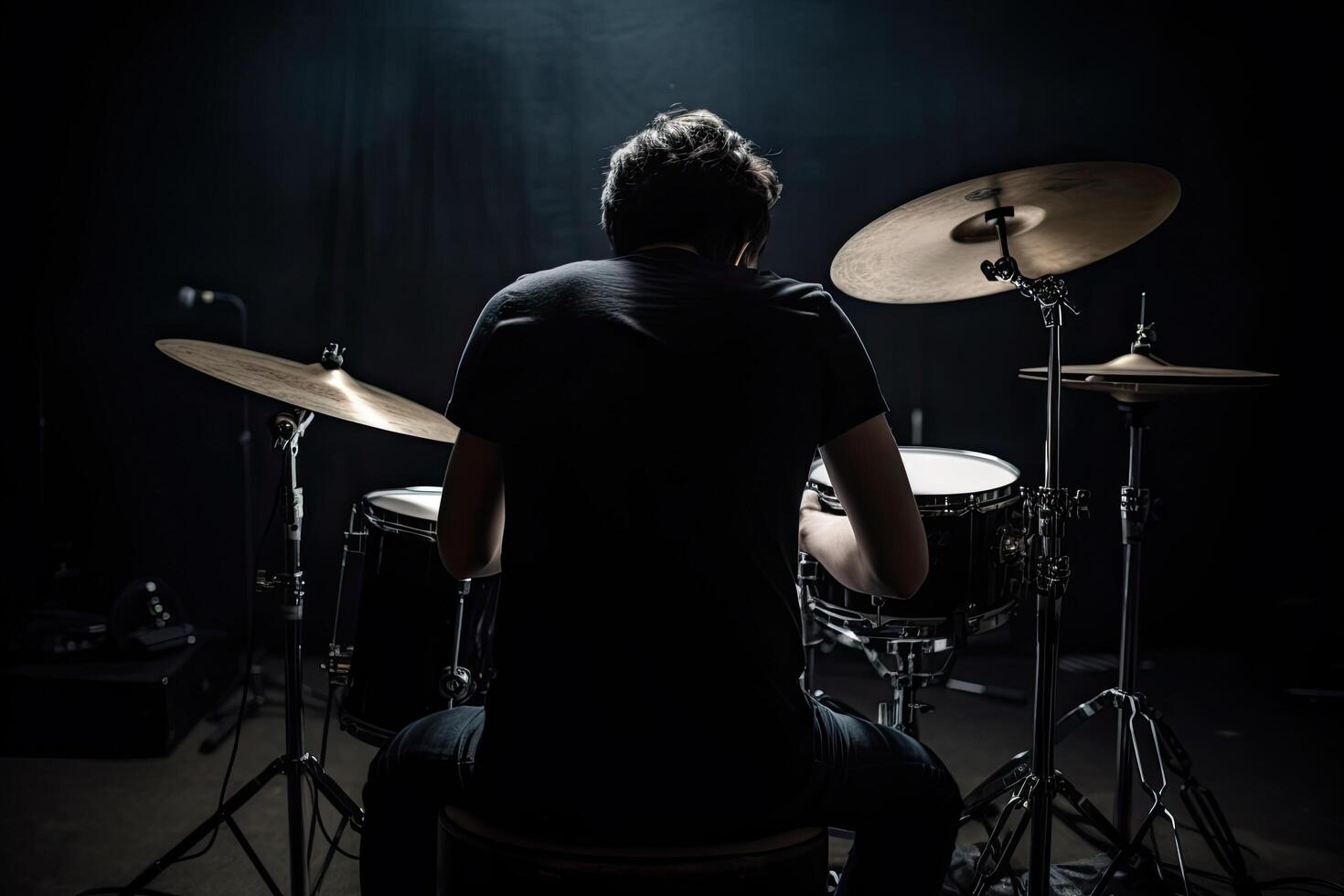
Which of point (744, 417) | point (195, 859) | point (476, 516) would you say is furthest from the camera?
point (195, 859)

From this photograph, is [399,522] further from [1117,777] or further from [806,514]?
[1117,777]

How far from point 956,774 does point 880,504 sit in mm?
1869

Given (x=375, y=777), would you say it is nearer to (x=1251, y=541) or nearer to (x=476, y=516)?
(x=476, y=516)

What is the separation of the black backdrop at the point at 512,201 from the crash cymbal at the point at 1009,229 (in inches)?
64.3

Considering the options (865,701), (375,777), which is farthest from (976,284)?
(865,701)

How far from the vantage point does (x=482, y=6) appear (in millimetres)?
3395

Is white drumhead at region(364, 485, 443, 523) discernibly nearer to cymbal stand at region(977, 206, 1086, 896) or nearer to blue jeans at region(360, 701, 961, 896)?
blue jeans at region(360, 701, 961, 896)

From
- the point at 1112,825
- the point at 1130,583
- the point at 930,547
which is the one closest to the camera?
the point at 930,547

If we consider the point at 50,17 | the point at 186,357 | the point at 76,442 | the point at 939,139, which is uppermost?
the point at 50,17

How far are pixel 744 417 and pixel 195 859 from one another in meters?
1.92

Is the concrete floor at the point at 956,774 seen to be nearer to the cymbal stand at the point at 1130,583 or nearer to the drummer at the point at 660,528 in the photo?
the cymbal stand at the point at 1130,583

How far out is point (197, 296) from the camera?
3.38 metres

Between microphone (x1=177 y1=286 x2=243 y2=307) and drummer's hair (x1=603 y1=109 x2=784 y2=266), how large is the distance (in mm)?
2759

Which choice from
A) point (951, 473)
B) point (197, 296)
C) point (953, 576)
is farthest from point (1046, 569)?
point (197, 296)
